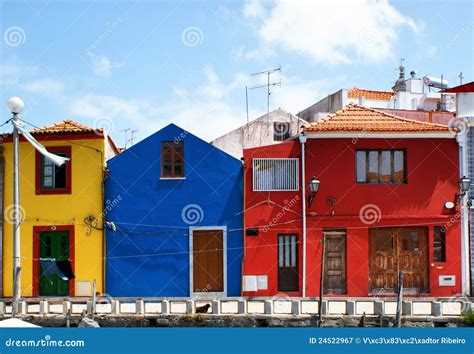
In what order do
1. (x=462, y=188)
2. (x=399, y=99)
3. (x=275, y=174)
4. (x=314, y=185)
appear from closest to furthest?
1. (x=314, y=185)
2. (x=462, y=188)
3. (x=275, y=174)
4. (x=399, y=99)

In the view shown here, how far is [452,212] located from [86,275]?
11950 millimetres

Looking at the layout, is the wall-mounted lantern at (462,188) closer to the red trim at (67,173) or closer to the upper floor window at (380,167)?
the upper floor window at (380,167)

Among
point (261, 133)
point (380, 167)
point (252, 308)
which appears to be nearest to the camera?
point (252, 308)

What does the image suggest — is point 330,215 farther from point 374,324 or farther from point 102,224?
point 102,224

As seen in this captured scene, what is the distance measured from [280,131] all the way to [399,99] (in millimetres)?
9699

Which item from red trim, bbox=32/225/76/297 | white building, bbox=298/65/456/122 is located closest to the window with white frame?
red trim, bbox=32/225/76/297

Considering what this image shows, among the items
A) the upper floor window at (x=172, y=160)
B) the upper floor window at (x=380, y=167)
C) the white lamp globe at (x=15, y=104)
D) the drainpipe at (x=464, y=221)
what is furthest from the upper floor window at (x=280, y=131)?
the white lamp globe at (x=15, y=104)

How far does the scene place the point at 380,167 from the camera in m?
21.8

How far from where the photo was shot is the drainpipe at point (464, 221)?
850 inches

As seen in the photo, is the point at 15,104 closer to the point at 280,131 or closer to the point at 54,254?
the point at 54,254

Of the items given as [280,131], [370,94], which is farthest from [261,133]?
[370,94]

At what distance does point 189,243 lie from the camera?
21.4m

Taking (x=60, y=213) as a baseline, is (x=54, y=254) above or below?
below

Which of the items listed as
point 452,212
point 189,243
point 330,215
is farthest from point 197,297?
point 452,212
